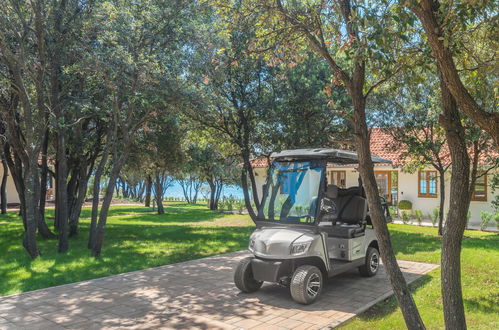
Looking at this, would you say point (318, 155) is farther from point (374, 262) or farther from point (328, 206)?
point (374, 262)

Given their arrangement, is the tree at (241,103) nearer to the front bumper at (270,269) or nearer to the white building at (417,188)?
the white building at (417,188)

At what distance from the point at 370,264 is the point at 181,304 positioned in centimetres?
372

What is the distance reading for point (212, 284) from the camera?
7.57 meters

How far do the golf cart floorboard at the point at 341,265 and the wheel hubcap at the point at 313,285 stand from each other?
0.42m

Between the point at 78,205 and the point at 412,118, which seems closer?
the point at 78,205

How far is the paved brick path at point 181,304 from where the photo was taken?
18.0ft

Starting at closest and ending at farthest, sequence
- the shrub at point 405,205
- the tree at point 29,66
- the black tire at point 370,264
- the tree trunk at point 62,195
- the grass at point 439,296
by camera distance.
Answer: the grass at point 439,296
the black tire at point 370,264
the tree at point 29,66
the tree trunk at point 62,195
the shrub at point 405,205

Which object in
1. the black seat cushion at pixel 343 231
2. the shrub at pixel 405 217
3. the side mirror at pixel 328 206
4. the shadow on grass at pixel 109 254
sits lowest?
the shadow on grass at pixel 109 254

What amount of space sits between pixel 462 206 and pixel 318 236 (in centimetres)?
310

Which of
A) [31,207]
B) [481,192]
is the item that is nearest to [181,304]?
[31,207]

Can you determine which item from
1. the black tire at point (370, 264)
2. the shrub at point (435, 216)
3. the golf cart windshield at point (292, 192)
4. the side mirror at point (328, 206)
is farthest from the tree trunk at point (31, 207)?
the shrub at point (435, 216)

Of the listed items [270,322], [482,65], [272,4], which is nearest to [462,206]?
[482,65]

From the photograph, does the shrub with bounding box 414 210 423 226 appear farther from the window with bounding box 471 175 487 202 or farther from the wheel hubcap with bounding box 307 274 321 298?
the wheel hubcap with bounding box 307 274 321 298

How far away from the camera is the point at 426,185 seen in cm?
2086
